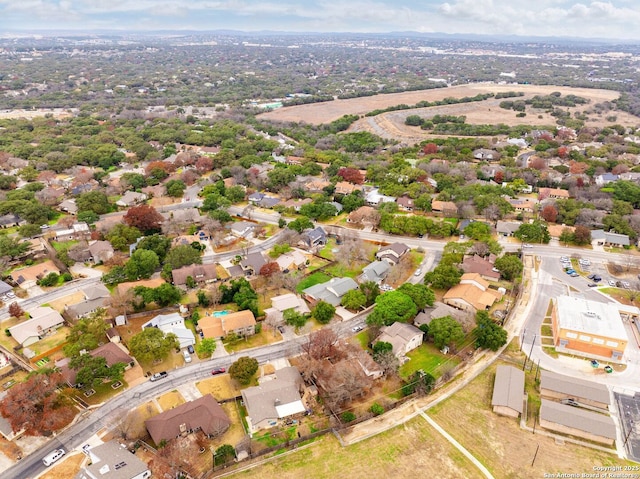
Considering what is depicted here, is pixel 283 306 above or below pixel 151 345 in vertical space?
below

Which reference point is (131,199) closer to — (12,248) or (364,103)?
(12,248)

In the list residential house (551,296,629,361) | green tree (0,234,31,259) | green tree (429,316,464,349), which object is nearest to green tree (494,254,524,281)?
residential house (551,296,629,361)

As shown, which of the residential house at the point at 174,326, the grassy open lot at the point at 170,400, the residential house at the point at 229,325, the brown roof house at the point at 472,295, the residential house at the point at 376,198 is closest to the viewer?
the grassy open lot at the point at 170,400

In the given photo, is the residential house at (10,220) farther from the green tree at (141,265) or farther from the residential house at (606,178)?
the residential house at (606,178)

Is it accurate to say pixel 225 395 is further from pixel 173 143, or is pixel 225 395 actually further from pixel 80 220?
pixel 173 143

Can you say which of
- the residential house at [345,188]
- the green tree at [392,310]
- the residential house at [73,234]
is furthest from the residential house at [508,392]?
the residential house at [73,234]

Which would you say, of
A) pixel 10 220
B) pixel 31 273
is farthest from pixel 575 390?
pixel 10 220
